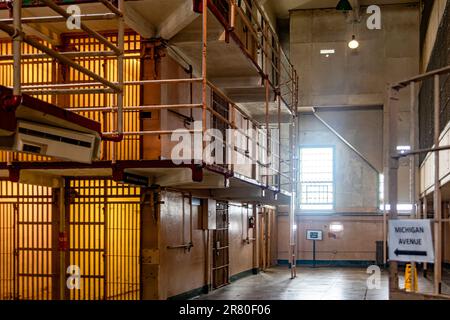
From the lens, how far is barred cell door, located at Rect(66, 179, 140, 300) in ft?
39.2

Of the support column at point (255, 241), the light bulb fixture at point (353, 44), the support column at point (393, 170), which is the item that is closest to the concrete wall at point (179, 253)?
the support column at point (255, 241)

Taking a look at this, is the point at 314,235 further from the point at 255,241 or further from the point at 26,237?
the point at 26,237

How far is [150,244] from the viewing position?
11.9m

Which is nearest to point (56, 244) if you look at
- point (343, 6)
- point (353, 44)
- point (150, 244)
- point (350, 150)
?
point (150, 244)

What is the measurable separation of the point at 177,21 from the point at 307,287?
9.63m

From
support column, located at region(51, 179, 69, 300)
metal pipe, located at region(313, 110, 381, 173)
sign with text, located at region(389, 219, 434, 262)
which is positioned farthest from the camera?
metal pipe, located at region(313, 110, 381, 173)

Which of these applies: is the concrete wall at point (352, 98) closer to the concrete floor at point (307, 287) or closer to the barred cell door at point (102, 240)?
the concrete floor at point (307, 287)

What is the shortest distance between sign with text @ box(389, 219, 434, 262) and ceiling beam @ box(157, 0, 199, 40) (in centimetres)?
573

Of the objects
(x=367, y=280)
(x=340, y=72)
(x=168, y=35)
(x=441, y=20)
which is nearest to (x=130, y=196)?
(x=168, y=35)

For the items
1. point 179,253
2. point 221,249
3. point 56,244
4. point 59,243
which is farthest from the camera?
point 221,249

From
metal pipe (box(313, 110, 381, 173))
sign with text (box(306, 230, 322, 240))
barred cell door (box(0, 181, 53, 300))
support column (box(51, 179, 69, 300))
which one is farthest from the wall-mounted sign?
barred cell door (box(0, 181, 53, 300))

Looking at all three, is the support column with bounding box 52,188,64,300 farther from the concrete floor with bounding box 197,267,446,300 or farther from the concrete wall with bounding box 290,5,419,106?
the concrete wall with bounding box 290,5,419,106

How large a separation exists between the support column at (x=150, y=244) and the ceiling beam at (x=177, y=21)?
9.84 feet

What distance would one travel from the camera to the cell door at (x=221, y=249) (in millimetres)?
16469
